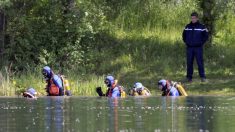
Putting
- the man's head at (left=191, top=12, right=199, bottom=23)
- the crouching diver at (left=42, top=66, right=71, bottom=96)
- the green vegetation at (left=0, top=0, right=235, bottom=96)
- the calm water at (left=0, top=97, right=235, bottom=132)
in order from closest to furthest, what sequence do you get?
the calm water at (left=0, top=97, right=235, bottom=132) < the crouching diver at (left=42, top=66, right=71, bottom=96) < the man's head at (left=191, top=12, right=199, bottom=23) < the green vegetation at (left=0, top=0, right=235, bottom=96)

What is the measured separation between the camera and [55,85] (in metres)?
33.6

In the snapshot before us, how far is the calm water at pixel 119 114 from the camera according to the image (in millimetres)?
20781

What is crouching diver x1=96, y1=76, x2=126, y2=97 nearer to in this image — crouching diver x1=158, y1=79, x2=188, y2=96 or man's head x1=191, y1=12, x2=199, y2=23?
crouching diver x1=158, y1=79, x2=188, y2=96

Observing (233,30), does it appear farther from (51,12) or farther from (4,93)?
(4,93)

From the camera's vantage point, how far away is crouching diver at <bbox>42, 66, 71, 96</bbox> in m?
33.5

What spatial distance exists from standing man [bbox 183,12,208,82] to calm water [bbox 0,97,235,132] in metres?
4.91

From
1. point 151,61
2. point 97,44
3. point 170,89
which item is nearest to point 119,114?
point 170,89

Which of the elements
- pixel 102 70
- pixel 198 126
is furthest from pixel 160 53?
pixel 198 126

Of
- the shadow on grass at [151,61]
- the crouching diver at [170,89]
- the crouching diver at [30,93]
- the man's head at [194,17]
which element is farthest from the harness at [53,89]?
the man's head at [194,17]

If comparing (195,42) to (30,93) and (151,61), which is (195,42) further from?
(30,93)

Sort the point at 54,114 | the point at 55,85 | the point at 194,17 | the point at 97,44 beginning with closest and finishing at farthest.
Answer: the point at 54,114
the point at 55,85
the point at 194,17
the point at 97,44

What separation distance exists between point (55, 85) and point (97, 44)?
9.18 metres

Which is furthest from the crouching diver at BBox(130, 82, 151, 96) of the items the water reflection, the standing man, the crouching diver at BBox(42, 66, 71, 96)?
the standing man

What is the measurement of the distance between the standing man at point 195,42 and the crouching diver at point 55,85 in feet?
18.5
